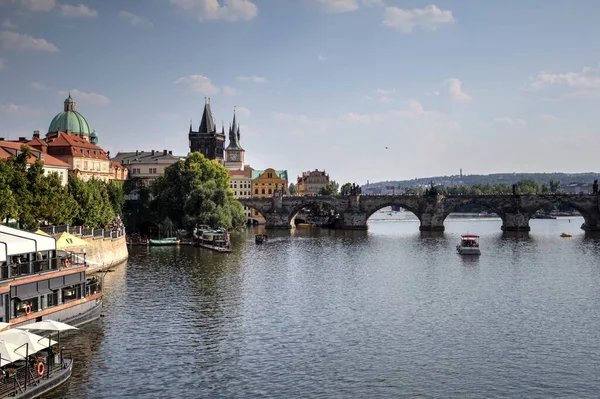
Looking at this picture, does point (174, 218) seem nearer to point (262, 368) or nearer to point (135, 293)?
point (135, 293)

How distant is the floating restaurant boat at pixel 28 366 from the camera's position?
29656 mm

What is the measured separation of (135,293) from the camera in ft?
198

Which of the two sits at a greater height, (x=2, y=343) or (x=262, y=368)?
(x=2, y=343)

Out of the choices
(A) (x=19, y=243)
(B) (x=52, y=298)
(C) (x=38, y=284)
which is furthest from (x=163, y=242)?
(A) (x=19, y=243)

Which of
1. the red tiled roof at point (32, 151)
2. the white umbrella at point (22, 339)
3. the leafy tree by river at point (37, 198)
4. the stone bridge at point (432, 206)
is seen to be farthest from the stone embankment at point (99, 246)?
the stone bridge at point (432, 206)

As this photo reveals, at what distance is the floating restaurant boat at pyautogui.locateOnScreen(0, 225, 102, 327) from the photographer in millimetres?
38562

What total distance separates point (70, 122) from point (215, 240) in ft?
205

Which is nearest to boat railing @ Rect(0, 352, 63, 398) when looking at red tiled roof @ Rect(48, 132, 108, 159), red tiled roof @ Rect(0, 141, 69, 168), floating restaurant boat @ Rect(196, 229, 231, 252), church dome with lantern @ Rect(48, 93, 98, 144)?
red tiled roof @ Rect(0, 141, 69, 168)

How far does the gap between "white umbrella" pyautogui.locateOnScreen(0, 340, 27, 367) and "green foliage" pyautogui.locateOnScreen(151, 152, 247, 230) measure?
285 ft

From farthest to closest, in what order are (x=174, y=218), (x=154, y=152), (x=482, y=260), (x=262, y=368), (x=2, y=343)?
(x=154, y=152) < (x=174, y=218) < (x=482, y=260) < (x=262, y=368) < (x=2, y=343)

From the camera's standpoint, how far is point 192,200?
11969cm

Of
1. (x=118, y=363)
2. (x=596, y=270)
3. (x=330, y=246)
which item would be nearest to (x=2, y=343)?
(x=118, y=363)

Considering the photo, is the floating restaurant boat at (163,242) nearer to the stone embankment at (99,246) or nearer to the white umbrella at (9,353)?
the stone embankment at (99,246)

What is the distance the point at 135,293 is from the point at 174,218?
64.1 meters
